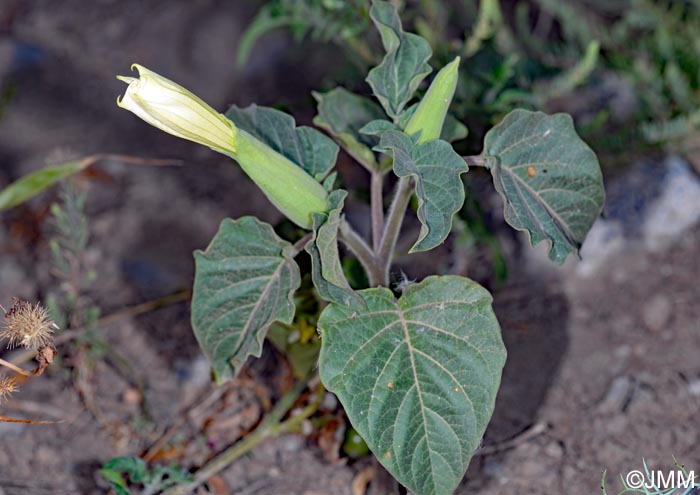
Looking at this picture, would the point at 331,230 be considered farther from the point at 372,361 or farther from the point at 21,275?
the point at 21,275

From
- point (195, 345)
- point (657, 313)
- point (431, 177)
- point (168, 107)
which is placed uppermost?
point (168, 107)

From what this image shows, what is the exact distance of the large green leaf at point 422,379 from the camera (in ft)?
4.15

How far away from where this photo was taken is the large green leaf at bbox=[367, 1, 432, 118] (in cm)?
143

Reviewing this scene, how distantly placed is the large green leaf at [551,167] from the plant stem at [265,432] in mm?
656

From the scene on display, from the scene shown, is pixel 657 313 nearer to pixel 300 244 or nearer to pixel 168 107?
pixel 300 244

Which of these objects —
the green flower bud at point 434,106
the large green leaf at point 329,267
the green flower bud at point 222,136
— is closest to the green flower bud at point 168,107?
the green flower bud at point 222,136

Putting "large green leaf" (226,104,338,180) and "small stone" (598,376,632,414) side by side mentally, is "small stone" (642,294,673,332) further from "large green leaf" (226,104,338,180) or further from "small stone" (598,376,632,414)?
"large green leaf" (226,104,338,180)

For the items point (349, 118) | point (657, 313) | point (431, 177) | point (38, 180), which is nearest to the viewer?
point (431, 177)

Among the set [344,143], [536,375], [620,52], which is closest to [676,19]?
[620,52]

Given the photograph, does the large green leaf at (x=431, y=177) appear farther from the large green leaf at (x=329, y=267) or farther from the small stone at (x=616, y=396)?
the small stone at (x=616, y=396)

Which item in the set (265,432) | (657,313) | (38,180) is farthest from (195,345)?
(657,313)

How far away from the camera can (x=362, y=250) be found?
1486 millimetres

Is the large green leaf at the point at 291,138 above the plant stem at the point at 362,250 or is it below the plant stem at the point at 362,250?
above

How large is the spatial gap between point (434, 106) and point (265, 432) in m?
0.83
